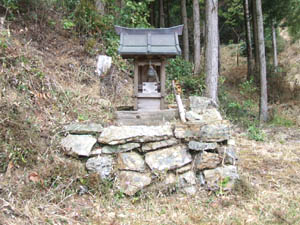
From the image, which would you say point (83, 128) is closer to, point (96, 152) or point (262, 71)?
point (96, 152)

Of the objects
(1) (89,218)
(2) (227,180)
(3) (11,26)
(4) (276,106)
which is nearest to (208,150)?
(2) (227,180)

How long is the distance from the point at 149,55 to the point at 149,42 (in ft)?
0.74

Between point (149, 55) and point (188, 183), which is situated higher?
point (149, 55)

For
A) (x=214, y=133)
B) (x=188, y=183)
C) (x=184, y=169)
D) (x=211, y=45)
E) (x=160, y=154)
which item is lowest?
(x=188, y=183)

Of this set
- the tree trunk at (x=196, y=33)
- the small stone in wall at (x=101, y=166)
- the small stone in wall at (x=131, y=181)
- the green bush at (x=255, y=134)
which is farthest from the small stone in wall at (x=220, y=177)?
the tree trunk at (x=196, y=33)

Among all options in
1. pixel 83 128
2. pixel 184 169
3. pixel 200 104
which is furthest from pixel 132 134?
pixel 200 104

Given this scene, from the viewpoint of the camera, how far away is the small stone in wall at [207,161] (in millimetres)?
4027

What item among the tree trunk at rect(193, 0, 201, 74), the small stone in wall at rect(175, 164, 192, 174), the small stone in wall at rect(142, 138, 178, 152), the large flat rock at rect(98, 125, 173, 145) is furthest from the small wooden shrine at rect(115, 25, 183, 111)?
the tree trunk at rect(193, 0, 201, 74)

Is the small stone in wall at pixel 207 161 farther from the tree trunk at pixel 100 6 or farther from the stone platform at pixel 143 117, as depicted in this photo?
the tree trunk at pixel 100 6

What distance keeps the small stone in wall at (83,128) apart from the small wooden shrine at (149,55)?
1.03 meters

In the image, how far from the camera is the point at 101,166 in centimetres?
382

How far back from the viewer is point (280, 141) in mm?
6668

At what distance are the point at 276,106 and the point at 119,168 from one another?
8619mm

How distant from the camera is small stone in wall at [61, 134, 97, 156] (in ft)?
12.6
